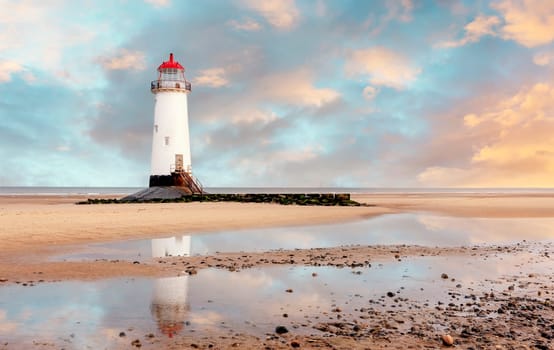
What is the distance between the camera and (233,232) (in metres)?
21.1

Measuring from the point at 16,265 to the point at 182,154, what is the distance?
32140 millimetres

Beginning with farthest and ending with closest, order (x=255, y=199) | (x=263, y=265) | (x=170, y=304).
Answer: (x=255, y=199)
(x=263, y=265)
(x=170, y=304)

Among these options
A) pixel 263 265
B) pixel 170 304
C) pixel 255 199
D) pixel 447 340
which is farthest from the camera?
pixel 255 199

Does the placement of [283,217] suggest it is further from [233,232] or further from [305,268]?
[305,268]

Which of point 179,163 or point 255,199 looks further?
point 255,199

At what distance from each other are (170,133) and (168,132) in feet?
0.65

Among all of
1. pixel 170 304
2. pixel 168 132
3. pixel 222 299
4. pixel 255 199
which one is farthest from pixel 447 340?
pixel 168 132

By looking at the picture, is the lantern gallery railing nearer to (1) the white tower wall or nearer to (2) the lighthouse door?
(1) the white tower wall

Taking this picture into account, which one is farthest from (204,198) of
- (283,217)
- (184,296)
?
(184,296)

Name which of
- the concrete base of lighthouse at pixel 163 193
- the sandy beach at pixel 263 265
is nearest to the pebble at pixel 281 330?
the sandy beach at pixel 263 265

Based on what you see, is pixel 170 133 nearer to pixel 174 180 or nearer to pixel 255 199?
pixel 174 180

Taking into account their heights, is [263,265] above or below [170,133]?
below

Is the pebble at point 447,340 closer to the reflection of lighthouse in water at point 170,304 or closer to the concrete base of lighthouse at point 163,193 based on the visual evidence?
the reflection of lighthouse in water at point 170,304

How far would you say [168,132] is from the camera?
43.6 meters
